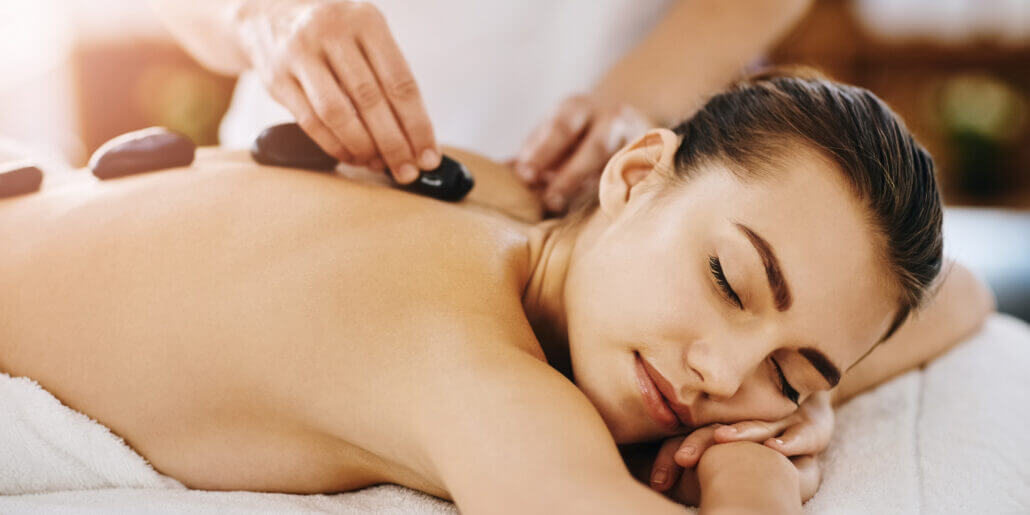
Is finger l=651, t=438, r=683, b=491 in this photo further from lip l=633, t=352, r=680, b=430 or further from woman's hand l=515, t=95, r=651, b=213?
woman's hand l=515, t=95, r=651, b=213

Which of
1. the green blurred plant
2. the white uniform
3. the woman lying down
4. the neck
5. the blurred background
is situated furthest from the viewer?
the green blurred plant

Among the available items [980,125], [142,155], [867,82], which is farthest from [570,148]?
[980,125]

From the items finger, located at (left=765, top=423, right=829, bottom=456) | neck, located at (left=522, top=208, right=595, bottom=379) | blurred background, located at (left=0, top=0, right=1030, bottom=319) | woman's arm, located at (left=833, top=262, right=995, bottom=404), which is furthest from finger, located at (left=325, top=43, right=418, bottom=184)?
blurred background, located at (left=0, top=0, right=1030, bottom=319)

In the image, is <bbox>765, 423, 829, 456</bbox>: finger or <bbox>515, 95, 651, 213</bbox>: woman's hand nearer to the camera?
<bbox>765, 423, 829, 456</bbox>: finger

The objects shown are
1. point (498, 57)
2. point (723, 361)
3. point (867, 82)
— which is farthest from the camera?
point (867, 82)

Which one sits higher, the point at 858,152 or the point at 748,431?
the point at 858,152

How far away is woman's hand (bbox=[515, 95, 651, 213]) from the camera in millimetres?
1240

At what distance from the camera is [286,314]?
84cm

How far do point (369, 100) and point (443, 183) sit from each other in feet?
0.44

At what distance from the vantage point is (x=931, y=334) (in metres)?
1.31

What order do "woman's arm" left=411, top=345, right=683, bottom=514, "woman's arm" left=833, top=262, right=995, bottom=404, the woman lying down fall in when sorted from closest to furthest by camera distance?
"woman's arm" left=411, top=345, right=683, bottom=514 < the woman lying down < "woman's arm" left=833, top=262, right=995, bottom=404

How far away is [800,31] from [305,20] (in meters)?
3.68

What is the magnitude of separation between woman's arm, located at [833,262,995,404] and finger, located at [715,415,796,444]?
0.32m

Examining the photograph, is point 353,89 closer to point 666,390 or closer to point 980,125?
point 666,390
